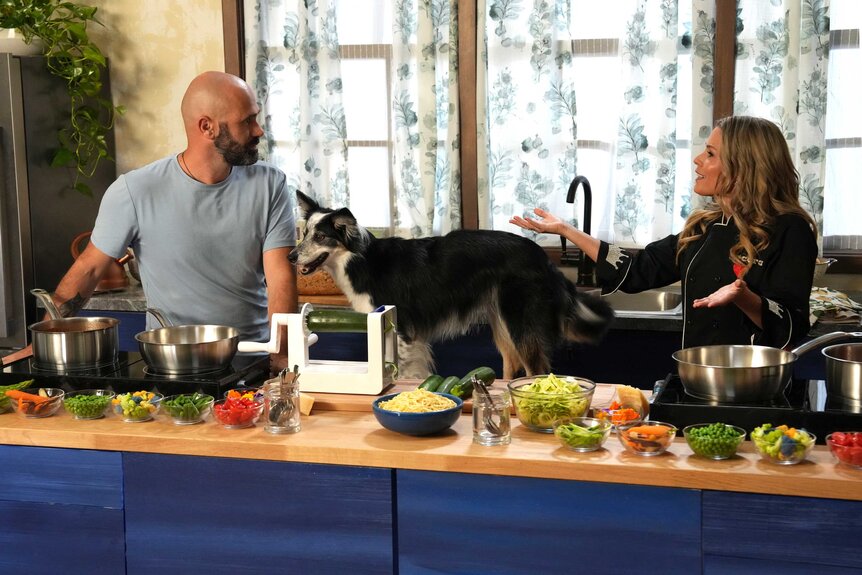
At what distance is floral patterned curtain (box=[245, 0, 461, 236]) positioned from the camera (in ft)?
13.8

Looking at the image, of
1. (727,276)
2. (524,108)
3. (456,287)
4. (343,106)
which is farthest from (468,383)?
(343,106)

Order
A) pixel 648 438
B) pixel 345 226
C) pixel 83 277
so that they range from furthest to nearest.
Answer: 1. pixel 345 226
2. pixel 83 277
3. pixel 648 438

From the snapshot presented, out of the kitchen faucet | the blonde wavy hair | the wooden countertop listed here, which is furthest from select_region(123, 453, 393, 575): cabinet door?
the kitchen faucet

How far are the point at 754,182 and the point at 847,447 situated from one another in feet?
3.75

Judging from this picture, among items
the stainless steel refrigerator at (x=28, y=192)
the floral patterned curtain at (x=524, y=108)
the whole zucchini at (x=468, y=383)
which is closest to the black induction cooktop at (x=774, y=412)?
the whole zucchini at (x=468, y=383)

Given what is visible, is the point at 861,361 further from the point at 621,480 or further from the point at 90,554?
the point at 90,554

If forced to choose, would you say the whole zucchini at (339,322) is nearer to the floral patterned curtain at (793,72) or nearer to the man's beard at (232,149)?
the man's beard at (232,149)

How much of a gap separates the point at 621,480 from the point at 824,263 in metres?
2.14

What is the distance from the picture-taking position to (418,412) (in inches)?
80.0

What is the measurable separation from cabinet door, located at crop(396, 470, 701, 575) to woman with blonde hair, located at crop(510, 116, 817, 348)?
0.87 meters

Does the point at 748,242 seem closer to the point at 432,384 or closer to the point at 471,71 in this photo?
the point at 432,384

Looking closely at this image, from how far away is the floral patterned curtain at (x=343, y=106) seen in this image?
4203 mm

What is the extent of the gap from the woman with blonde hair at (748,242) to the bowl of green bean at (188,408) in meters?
1.20

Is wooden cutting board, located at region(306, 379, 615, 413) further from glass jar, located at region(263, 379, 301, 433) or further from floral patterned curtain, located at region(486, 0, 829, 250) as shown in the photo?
floral patterned curtain, located at region(486, 0, 829, 250)
